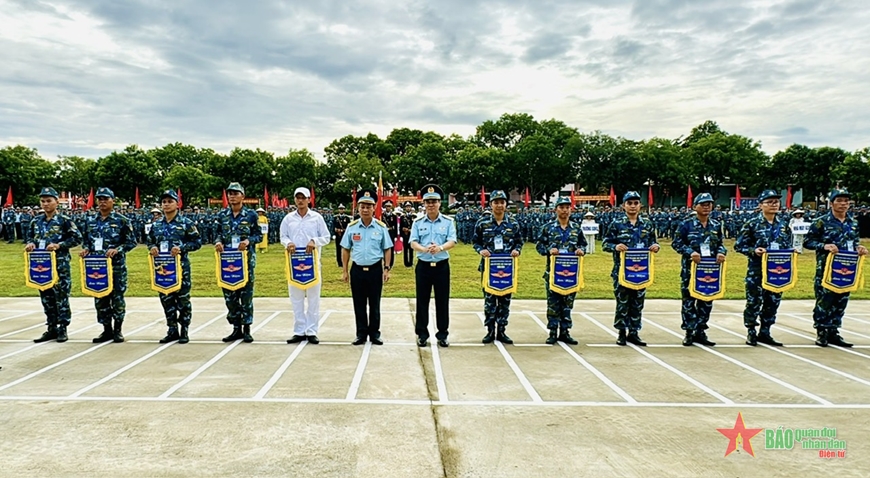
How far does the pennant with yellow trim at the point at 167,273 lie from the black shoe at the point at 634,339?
17.2ft

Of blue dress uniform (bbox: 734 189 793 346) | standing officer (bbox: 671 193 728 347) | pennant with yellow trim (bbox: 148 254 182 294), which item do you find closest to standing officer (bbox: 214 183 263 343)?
pennant with yellow trim (bbox: 148 254 182 294)

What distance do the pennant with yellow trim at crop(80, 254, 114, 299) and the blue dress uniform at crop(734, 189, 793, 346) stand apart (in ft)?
23.7

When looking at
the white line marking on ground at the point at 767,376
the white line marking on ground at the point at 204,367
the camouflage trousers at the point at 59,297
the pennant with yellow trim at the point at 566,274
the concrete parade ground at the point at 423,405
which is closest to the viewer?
the concrete parade ground at the point at 423,405

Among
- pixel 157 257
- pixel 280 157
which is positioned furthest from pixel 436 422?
pixel 280 157

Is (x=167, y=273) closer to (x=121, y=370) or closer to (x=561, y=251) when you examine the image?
(x=121, y=370)

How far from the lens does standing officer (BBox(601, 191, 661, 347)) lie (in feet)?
19.9

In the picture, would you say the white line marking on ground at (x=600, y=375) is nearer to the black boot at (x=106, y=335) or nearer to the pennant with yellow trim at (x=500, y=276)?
the pennant with yellow trim at (x=500, y=276)

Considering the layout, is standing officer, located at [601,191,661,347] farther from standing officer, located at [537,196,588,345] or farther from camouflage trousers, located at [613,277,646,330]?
standing officer, located at [537,196,588,345]

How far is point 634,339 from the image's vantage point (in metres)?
6.14

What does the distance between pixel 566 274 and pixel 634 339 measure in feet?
3.68

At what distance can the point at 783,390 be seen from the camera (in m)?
4.54

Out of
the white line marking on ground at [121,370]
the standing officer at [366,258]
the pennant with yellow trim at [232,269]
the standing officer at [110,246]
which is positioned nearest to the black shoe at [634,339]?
the standing officer at [366,258]

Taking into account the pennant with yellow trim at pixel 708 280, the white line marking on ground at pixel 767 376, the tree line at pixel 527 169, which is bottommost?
the white line marking on ground at pixel 767 376

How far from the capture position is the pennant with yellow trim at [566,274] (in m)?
6.04
